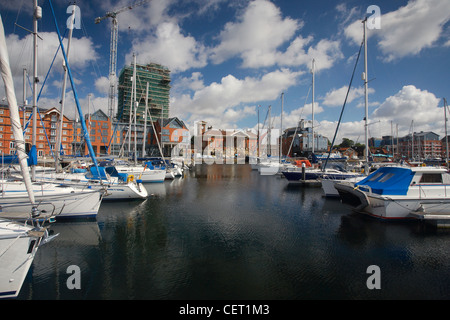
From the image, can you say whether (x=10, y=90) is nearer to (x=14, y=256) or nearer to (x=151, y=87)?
(x=14, y=256)

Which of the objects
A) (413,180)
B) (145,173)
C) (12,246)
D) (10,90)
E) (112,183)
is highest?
(10,90)

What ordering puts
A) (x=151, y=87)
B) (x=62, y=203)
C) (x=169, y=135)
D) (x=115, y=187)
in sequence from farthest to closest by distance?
(x=151, y=87), (x=169, y=135), (x=115, y=187), (x=62, y=203)

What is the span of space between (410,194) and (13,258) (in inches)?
759

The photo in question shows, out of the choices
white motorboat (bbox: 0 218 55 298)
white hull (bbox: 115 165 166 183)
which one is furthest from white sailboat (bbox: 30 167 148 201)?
white motorboat (bbox: 0 218 55 298)

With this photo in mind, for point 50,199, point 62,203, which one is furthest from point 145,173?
point 50,199

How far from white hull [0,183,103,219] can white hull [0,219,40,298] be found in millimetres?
5327

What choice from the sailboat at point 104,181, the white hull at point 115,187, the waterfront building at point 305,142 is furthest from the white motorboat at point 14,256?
the waterfront building at point 305,142

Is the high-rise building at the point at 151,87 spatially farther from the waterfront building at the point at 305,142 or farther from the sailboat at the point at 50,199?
the sailboat at the point at 50,199

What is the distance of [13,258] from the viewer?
6484 mm

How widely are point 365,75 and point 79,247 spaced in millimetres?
25674

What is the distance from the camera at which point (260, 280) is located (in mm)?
7926

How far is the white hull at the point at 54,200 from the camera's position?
12.0 m
